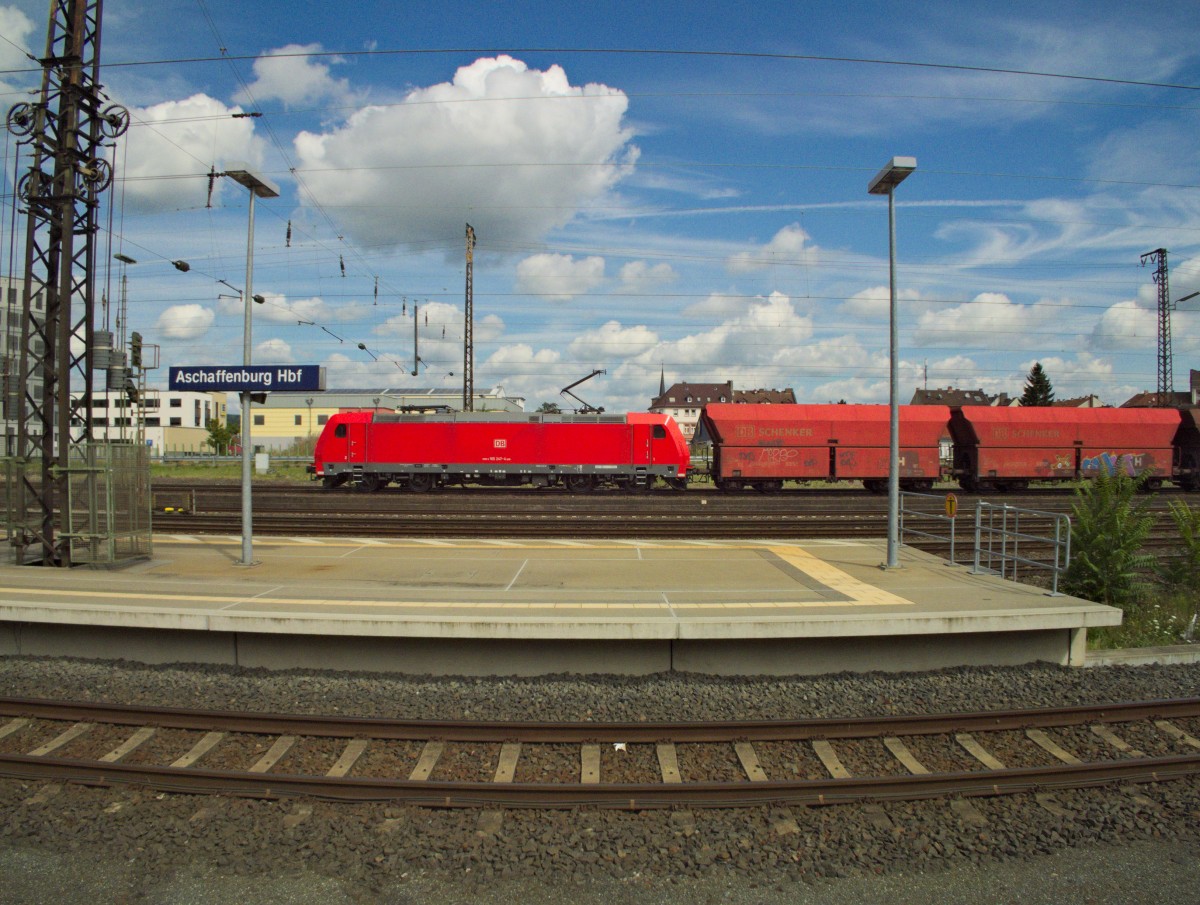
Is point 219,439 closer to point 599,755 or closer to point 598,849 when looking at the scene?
point 599,755

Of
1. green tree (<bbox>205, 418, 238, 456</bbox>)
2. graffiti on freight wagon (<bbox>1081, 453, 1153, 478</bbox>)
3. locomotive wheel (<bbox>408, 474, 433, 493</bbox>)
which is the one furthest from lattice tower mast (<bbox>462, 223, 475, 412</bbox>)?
green tree (<bbox>205, 418, 238, 456</bbox>)

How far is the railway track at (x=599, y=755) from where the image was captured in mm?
5195

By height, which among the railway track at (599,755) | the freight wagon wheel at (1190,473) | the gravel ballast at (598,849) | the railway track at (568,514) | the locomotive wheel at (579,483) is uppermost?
the freight wagon wheel at (1190,473)

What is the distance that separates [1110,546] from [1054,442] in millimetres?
22023

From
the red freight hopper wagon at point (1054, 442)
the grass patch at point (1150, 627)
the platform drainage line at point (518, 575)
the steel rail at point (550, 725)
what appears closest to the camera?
the steel rail at point (550, 725)

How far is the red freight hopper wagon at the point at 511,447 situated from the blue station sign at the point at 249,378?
648 inches

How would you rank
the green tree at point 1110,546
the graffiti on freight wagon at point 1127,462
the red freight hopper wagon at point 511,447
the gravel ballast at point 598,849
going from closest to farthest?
the gravel ballast at point 598,849 < the green tree at point 1110,546 < the red freight hopper wagon at point 511,447 < the graffiti on freight wagon at point 1127,462

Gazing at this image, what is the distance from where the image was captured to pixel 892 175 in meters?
9.55

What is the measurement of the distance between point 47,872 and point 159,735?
1.81 m

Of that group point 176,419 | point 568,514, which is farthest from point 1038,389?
point 176,419

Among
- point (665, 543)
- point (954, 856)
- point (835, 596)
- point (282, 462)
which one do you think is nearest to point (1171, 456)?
point (665, 543)

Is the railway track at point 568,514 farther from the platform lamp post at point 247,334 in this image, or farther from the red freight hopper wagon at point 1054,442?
the platform lamp post at point 247,334

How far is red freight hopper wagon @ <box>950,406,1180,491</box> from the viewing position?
28141mm

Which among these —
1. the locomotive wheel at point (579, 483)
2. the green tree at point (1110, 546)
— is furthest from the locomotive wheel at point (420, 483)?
the green tree at point (1110, 546)
